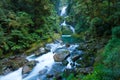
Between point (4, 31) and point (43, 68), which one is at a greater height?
point (4, 31)

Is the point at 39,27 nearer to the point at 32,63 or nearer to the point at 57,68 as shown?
the point at 32,63

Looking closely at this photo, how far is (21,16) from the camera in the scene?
1872cm

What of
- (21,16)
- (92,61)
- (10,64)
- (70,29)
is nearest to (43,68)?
(10,64)

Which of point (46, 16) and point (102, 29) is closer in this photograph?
point (102, 29)

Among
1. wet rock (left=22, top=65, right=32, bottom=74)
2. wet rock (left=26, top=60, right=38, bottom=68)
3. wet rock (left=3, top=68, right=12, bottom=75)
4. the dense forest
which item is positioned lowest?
wet rock (left=3, top=68, right=12, bottom=75)

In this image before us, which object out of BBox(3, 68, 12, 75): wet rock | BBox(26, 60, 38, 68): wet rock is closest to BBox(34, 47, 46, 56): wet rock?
BBox(26, 60, 38, 68): wet rock

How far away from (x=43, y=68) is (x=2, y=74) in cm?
236

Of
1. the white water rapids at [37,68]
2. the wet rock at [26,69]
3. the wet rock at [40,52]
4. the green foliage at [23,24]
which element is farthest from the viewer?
the green foliage at [23,24]

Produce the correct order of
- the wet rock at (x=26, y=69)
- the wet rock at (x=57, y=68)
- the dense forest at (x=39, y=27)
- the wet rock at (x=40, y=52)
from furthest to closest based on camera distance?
the wet rock at (x=40, y=52)
the dense forest at (x=39, y=27)
the wet rock at (x=26, y=69)
the wet rock at (x=57, y=68)

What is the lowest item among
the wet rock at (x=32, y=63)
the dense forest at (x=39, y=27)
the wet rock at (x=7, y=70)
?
the wet rock at (x=7, y=70)

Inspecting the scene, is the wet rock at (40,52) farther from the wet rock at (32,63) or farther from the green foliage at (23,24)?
the wet rock at (32,63)

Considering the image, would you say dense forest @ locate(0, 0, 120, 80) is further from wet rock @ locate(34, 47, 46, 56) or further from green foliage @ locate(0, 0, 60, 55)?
wet rock @ locate(34, 47, 46, 56)

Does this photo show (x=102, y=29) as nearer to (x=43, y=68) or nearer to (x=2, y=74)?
(x=43, y=68)

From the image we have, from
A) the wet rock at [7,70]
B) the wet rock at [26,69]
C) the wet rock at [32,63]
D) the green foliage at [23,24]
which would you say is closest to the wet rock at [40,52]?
the green foliage at [23,24]
